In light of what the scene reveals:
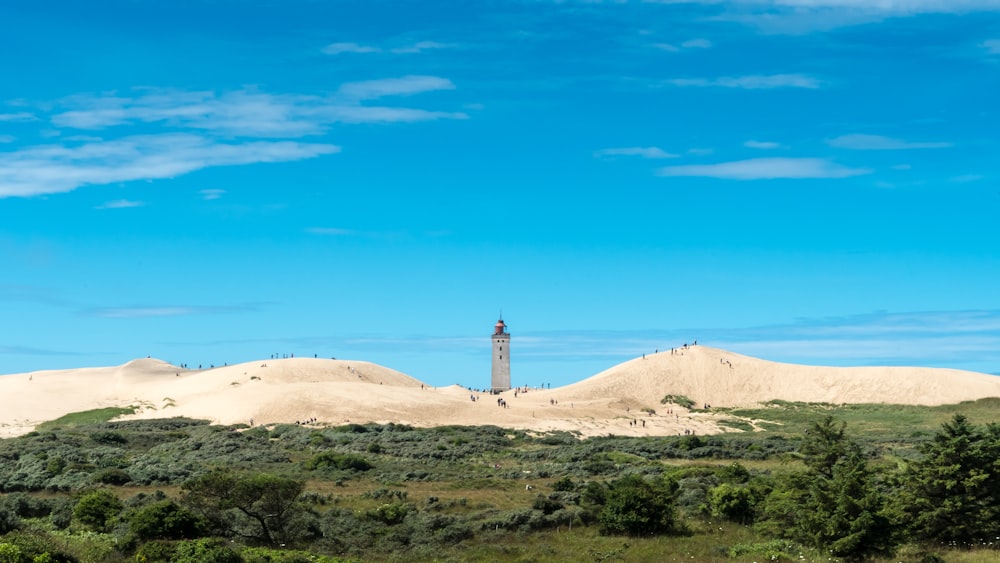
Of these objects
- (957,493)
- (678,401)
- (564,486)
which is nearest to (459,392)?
(678,401)

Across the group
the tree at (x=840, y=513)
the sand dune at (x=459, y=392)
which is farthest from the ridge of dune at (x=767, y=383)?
the tree at (x=840, y=513)

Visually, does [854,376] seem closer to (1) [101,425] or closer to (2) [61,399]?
(1) [101,425]

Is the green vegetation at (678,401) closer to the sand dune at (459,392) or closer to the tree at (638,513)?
the sand dune at (459,392)

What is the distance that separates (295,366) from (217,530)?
3334 inches

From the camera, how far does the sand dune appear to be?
93.9 metres

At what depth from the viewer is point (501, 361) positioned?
13300 centimetres

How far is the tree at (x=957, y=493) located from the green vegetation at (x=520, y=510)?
0.05 meters

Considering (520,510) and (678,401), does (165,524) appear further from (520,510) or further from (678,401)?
(678,401)

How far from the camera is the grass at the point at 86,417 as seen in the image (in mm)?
98125

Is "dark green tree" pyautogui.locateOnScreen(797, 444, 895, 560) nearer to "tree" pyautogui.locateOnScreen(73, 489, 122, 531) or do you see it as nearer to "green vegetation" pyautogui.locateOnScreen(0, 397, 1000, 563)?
"green vegetation" pyautogui.locateOnScreen(0, 397, 1000, 563)

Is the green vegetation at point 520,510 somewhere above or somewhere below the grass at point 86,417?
below

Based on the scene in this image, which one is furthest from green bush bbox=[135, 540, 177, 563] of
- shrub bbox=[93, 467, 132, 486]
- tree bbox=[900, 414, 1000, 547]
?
A: tree bbox=[900, 414, 1000, 547]

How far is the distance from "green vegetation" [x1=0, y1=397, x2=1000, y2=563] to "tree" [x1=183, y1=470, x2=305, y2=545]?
2.7 inches

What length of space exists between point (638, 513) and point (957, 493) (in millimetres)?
11534
